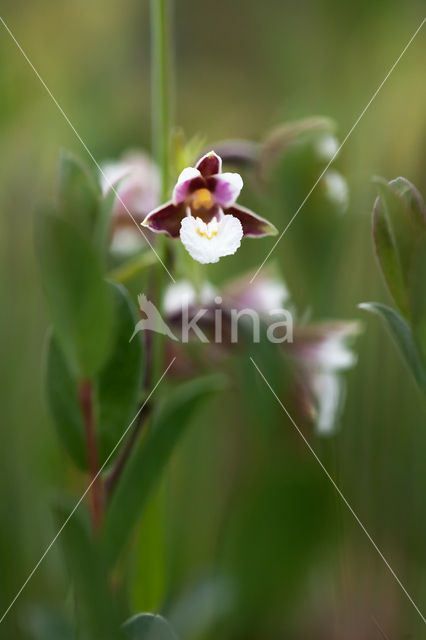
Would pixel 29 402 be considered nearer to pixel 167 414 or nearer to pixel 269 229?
pixel 167 414

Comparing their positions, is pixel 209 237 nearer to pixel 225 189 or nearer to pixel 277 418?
pixel 225 189

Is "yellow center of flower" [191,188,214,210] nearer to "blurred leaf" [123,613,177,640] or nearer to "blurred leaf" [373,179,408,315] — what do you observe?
"blurred leaf" [373,179,408,315]

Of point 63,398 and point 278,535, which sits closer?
point 63,398

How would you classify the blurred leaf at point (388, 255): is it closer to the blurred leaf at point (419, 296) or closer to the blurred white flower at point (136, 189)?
the blurred leaf at point (419, 296)

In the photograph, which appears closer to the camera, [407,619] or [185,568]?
[407,619]

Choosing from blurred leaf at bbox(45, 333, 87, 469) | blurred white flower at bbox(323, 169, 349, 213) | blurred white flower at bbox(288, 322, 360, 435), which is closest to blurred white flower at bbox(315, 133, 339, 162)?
blurred white flower at bbox(323, 169, 349, 213)

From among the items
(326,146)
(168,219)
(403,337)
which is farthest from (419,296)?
(326,146)

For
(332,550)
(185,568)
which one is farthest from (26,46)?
(332,550)
